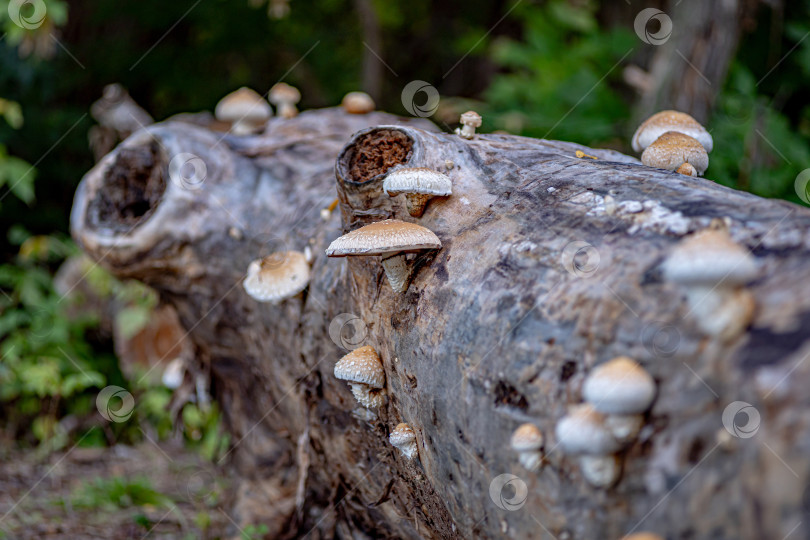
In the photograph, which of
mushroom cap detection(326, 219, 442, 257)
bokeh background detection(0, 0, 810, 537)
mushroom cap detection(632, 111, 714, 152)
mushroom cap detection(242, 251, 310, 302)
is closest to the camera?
mushroom cap detection(326, 219, 442, 257)

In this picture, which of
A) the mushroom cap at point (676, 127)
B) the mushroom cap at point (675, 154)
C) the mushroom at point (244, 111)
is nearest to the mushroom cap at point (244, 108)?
the mushroom at point (244, 111)

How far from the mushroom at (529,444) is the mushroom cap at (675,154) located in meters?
1.09

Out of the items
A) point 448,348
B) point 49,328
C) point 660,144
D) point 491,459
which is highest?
point 660,144

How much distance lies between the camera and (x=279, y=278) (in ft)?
9.32

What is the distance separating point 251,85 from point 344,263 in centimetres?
605

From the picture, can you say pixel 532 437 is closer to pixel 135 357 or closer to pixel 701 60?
pixel 701 60

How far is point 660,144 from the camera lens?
2254 mm

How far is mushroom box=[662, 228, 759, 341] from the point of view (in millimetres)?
1316

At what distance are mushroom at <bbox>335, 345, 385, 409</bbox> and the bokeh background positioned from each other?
2075mm

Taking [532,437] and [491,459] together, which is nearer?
[532,437]

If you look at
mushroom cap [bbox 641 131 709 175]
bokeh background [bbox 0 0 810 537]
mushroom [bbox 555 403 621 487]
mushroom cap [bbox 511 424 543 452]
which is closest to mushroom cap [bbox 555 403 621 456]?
mushroom [bbox 555 403 621 487]

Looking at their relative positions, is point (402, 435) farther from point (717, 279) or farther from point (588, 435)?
point (717, 279)

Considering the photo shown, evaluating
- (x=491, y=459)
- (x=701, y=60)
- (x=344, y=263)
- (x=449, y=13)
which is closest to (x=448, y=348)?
(x=491, y=459)

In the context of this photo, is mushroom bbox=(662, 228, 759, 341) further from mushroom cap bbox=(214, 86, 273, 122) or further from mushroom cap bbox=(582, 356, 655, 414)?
mushroom cap bbox=(214, 86, 273, 122)
